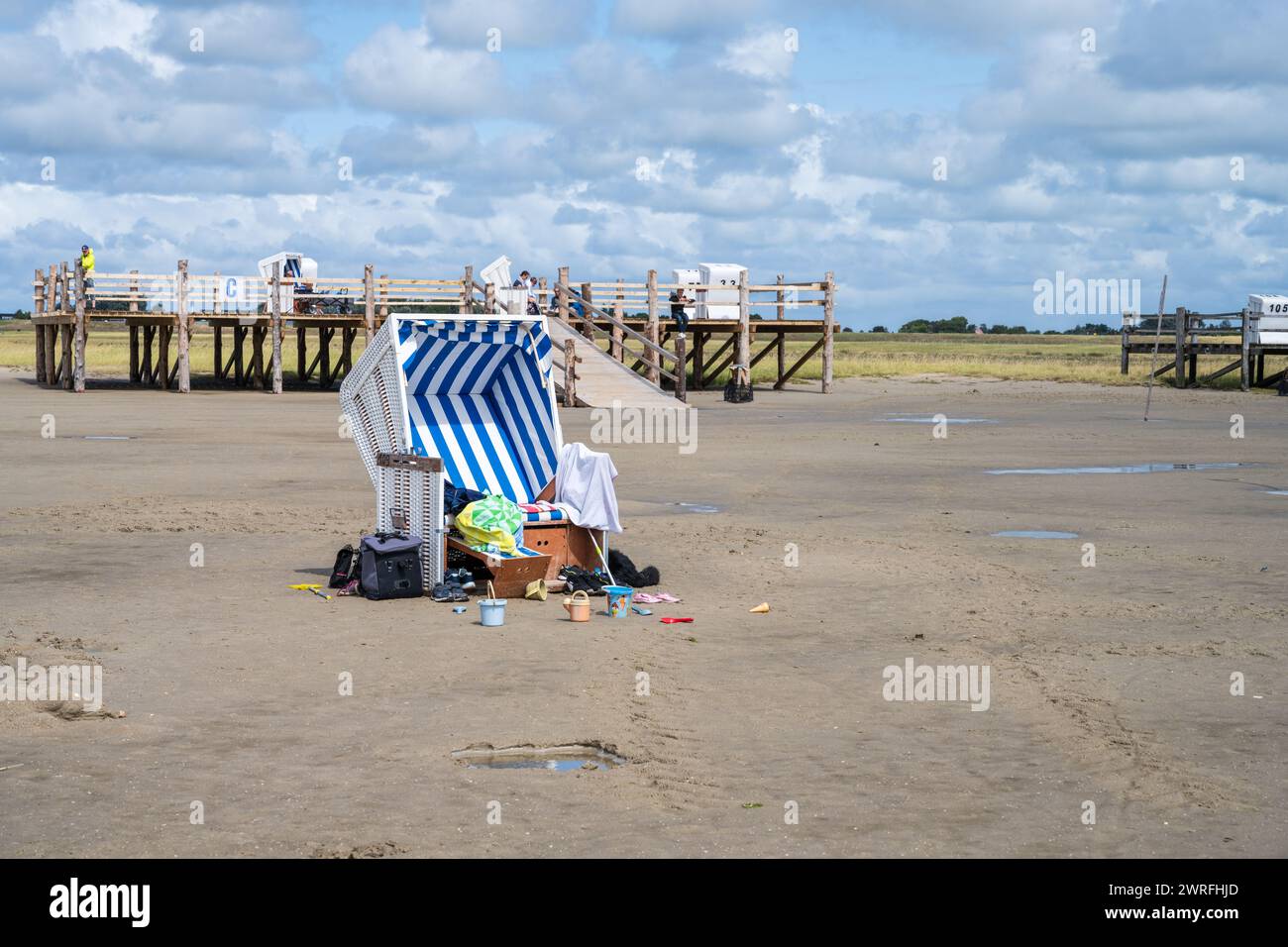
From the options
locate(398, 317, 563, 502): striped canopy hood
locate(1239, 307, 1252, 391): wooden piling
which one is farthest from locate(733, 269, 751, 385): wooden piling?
locate(398, 317, 563, 502): striped canopy hood

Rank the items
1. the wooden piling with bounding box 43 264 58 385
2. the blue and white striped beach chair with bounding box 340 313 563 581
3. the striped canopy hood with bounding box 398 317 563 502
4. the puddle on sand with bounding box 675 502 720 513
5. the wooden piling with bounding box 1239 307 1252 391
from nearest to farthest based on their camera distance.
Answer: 1. the blue and white striped beach chair with bounding box 340 313 563 581
2. the striped canopy hood with bounding box 398 317 563 502
3. the puddle on sand with bounding box 675 502 720 513
4. the wooden piling with bounding box 43 264 58 385
5. the wooden piling with bounding box 1239 307 1252 391

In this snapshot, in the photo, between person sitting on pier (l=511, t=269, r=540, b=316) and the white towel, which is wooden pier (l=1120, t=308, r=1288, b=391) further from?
the white towel

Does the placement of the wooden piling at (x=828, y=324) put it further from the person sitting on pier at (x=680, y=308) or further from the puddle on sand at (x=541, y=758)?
the puddle on sand at (x=541, y=758)

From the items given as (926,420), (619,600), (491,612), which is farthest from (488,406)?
(926,420)

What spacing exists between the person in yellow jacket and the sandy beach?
2256 centimetres

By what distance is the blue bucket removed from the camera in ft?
33.6

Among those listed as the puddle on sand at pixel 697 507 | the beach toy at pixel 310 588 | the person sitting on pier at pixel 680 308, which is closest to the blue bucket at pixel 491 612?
the beach toy at pixel 310 588

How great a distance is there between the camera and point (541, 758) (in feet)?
23.4

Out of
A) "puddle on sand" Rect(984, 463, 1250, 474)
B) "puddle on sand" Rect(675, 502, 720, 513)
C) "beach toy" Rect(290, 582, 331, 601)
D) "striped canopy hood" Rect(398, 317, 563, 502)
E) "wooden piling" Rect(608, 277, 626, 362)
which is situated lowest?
"beach toy" Rect(290, 582, 331, 601)

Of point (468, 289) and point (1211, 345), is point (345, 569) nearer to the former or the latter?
point (468, 289)

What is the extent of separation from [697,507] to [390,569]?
622 centimetres

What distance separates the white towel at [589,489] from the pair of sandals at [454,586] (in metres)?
1.02
